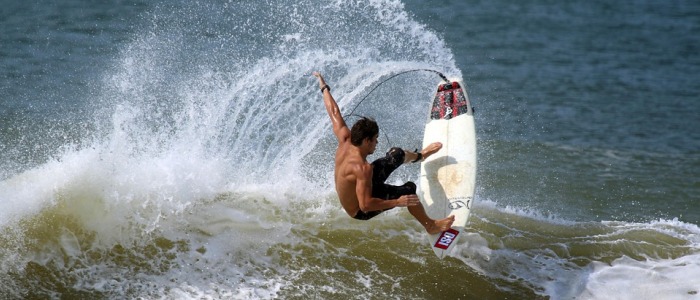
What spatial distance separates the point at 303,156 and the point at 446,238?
241cm

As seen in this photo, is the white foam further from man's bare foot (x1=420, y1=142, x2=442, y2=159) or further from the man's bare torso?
the man's bare torso

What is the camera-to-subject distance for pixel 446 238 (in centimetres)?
750

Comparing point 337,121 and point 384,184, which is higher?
point 337,121

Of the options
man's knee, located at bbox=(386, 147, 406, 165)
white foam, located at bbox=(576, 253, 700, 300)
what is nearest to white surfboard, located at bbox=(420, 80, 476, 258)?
man's knee, located at bbox=(386, 147, 406, 165)

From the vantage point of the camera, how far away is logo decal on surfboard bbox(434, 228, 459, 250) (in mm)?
7488

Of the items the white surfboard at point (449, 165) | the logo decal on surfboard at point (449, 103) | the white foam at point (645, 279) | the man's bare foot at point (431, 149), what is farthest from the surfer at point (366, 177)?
the white foam at point (645, 279)

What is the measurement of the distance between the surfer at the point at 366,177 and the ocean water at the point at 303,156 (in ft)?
2.69

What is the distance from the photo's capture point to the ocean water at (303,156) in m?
7.69

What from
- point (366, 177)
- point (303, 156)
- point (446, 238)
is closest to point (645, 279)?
point (446, 238)

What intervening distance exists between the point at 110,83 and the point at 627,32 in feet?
34.8

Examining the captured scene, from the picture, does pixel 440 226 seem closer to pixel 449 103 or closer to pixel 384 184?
pixel 384 184

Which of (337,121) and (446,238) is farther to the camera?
(446,238)

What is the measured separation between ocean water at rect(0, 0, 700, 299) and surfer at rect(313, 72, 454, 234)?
0.82 metres

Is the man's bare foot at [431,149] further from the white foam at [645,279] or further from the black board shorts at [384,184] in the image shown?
the white foam at [645,279]
